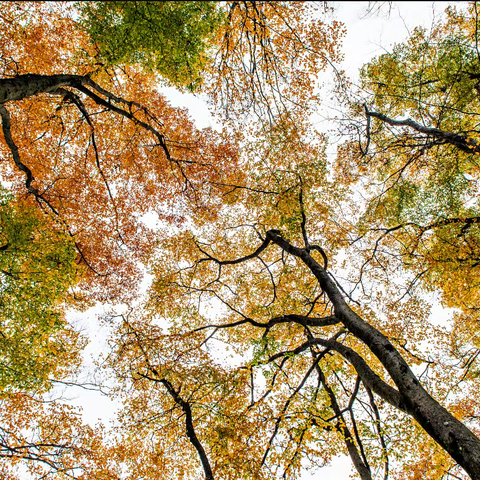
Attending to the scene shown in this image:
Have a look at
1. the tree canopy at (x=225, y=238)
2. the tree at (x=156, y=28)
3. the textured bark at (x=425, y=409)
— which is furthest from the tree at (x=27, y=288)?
the textured bark at (x=425, y=409)

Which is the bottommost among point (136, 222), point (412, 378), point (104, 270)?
point (412, 378)

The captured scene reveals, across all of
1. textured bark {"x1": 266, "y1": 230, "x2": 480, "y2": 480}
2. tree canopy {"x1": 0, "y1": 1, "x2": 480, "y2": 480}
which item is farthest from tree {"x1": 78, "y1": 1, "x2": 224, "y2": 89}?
textured bark {"x1": 266, "y1": 230, "x2": 480, "y2": 480}

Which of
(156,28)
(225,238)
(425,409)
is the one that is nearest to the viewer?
(425,409)

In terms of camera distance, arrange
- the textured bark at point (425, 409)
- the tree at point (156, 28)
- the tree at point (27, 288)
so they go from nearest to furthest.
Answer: the textured bark at point (425, 409) < the tree at point (156, 28) < the tree at point (27, 288)

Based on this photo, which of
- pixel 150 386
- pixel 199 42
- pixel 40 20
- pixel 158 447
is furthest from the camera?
pixel 150 386

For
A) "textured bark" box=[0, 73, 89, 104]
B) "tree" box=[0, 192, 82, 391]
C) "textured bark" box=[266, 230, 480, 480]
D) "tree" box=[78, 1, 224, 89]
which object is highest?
"tree" box=[78, 1, 224, 89]

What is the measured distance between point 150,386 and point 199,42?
12.2 metres

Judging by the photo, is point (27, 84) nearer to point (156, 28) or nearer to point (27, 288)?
point (156, 28)

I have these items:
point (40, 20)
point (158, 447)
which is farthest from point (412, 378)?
point (40, 20)

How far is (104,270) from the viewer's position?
1239 cm

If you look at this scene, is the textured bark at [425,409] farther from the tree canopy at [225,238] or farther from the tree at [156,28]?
the tree at [156,28]

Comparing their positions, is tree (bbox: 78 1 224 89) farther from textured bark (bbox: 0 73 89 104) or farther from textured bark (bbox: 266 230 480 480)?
textured bark (bbox: 266 230 480 480)

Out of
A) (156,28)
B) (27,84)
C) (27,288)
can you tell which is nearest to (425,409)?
(156,28)

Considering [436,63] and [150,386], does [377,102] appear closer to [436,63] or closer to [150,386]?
A: [436,63]
